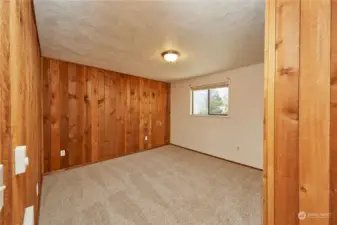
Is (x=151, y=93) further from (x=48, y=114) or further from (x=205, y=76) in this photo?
(x=48, y=114)

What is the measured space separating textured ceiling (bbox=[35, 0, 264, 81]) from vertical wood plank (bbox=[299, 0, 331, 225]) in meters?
0.98

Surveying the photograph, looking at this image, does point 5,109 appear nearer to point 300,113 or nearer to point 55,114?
point 300,113

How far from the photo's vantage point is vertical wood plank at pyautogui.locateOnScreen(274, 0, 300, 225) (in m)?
0.75

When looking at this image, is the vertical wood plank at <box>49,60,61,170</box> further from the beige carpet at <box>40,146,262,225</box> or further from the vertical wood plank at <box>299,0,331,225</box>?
the vertical wood plank at <box>299,0,331,225</box>

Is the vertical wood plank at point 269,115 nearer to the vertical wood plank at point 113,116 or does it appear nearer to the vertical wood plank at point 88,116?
the vertical wood plank at point 88,116

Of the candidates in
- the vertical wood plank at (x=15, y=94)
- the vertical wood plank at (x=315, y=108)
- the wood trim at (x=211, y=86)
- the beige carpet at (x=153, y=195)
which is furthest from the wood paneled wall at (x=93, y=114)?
the vertical wood plank at (x=315, y=108)

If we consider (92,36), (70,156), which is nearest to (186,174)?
(70,156)

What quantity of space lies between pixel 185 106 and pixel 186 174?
2447mm

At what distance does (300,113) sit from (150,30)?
5.82ft

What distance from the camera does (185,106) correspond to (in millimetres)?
5051

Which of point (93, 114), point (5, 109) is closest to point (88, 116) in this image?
point (93, 114)

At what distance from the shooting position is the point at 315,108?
27.6 inches

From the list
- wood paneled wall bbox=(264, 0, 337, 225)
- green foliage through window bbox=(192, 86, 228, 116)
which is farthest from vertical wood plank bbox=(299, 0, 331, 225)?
green foliage through window bbox=(192, 86, 228, 116)

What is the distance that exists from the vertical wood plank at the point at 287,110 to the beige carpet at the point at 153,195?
1.19 metres
